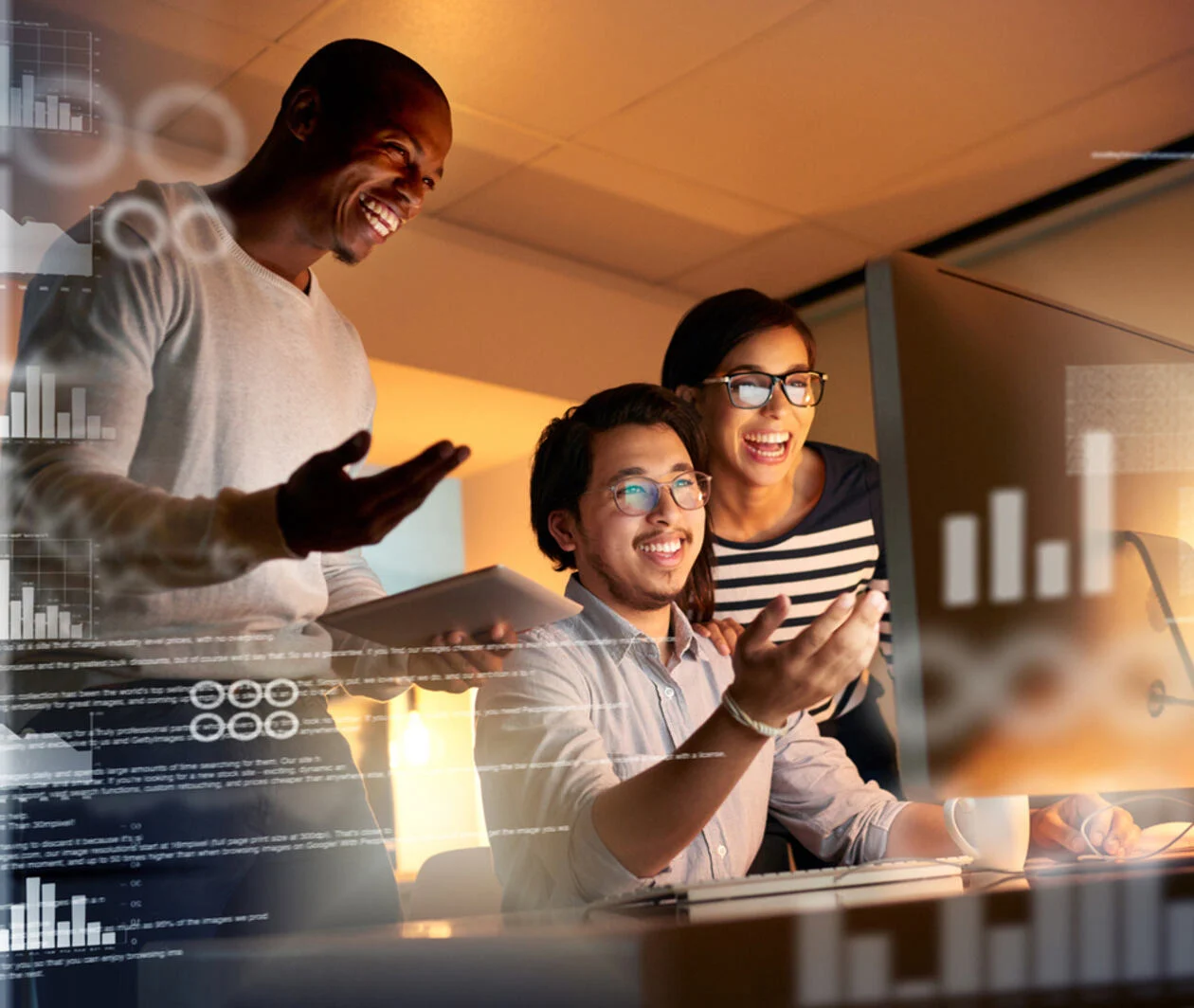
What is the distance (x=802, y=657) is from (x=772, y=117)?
3.39 ft

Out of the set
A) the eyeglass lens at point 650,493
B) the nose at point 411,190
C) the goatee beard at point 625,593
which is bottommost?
the goatee beard at point 625,593

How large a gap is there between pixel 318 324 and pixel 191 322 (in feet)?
0.48

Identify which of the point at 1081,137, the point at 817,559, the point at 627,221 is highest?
the point at 1081,137

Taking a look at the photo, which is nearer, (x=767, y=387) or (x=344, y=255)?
(x=344, y=255)

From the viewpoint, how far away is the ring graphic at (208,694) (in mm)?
1149

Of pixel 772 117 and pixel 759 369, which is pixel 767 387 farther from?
pixel 772 117

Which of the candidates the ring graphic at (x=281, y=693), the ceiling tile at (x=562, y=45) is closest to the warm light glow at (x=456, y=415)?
the ring graphic at (x=281, y=693)

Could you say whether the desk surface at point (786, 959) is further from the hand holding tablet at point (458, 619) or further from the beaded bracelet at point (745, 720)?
the hand holding tablet at point (458, 619)

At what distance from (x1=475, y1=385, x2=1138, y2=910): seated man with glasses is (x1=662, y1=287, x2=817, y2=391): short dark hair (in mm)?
62

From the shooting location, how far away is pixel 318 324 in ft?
4.26

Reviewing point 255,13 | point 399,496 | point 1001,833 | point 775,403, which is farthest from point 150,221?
point 1001,833
